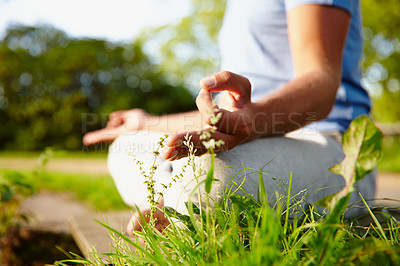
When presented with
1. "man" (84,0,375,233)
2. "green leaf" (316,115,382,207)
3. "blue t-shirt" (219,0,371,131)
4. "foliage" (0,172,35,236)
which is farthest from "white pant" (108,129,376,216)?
"foliage" (0,172,35,236)

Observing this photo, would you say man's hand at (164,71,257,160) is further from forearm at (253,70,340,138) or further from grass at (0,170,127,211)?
grass at (0,170,127,211)

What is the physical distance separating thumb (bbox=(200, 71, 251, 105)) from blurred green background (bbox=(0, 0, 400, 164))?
41.5 feet

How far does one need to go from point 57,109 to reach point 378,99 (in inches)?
567

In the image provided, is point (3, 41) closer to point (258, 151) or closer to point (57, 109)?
point (57, 109)

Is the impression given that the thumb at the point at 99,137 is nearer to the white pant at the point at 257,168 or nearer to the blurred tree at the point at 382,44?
the white pant at the point at 257,168

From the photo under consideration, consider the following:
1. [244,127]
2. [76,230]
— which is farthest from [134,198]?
[244,127]

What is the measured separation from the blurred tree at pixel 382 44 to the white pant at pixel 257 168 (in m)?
10.8

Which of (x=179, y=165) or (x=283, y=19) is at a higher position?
(x=283, y=19)

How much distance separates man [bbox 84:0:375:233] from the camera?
3.33 feet

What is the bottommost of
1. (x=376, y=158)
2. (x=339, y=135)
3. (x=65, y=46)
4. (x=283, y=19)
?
(x=339, y=135)

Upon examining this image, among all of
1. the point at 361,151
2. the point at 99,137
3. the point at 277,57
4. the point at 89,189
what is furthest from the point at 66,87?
the point at 361,151

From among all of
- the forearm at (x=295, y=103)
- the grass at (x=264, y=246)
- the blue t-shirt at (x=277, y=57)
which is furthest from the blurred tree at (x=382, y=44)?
the grass at (x=264, y=246)

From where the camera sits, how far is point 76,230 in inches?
73.4

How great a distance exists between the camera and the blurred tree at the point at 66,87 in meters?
13.5
